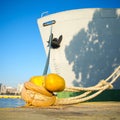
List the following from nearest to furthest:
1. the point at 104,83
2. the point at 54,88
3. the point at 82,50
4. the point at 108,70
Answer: the point at 54,88
the point at 104,83
the point at 108,70
the point at 82,50

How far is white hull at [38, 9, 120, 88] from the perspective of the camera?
15258mm

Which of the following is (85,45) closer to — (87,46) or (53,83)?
(87,46)

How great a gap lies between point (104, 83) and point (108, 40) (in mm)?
9711

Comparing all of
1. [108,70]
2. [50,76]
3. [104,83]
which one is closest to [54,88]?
[50,76]

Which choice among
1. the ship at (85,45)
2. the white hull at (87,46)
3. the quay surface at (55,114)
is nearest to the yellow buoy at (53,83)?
the quay surface at (55,114)

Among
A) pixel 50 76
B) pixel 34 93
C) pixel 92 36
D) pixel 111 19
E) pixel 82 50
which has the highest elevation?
pixel 111 19

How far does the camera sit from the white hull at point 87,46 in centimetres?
1526

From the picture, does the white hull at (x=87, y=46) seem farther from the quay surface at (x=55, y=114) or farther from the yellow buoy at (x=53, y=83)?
the quay surface at (x=55, y=114)

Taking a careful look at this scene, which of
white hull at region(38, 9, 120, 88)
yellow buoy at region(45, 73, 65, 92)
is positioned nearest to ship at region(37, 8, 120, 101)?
white hull at region(38, 9, 120, 88)

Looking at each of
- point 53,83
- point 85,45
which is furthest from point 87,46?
point 53,83

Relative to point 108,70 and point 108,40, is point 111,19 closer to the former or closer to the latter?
point 108,40

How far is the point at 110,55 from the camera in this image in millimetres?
15211

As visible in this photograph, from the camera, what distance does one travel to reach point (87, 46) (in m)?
16.0

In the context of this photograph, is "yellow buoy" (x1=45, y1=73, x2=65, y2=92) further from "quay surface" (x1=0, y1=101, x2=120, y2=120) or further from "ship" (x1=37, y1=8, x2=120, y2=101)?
"ship" (x1=37, y1=8, x2=120, y2=101)
